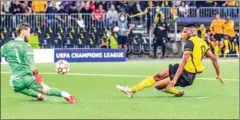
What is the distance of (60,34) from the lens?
124 ft

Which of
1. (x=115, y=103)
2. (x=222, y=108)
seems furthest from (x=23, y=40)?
(x=222, y=108)

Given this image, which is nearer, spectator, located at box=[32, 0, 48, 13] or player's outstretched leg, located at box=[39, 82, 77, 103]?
player's outstretched leg, located at box=[39, 82, 77, 103]

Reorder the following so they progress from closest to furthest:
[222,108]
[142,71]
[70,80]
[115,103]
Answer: [222,108] → [115,103] → [70,80] → [142,71]

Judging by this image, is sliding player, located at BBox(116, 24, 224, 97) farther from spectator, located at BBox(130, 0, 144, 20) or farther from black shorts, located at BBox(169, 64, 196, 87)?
spectator, located at BBox(130, 0, 144, 20)

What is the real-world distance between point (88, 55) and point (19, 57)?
2037 cm

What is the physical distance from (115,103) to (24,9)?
2403 cm

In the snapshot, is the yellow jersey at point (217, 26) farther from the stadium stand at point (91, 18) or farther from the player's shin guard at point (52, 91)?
the player's shin guard at point (52, 91)

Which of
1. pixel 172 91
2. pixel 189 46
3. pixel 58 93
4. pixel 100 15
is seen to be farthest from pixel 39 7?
pixel 58 93

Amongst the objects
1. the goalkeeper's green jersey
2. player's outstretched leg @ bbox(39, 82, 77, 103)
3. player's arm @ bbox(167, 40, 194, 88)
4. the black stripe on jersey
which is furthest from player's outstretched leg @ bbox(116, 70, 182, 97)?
the goalkeeper's green jersey

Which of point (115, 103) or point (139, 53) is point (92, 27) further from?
point (115, 103)

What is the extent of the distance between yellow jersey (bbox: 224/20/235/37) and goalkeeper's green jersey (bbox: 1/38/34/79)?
80.9ft

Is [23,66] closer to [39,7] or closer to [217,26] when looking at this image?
[39,7]

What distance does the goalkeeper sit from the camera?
588 inches

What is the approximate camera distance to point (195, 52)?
1578 cm
